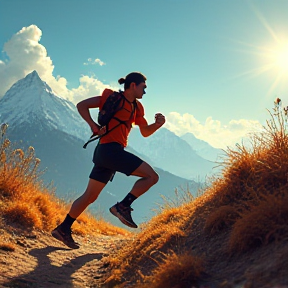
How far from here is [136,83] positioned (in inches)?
177

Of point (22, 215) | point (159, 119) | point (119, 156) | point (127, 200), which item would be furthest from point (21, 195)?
point (159, 119)

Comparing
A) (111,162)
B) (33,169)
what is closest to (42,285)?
(111,162)

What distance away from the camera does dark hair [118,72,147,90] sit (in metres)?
4.51

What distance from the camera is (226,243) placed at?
2818 mm

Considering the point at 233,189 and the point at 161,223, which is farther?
the point at 161,223

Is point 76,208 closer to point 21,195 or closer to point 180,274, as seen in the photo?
point 21,195

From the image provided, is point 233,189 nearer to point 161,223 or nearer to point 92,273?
point 161,223

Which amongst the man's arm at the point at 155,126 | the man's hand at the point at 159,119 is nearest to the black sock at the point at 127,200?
the man's arm at the point at 155,126

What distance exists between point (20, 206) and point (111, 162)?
241cm

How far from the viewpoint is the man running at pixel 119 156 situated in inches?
165

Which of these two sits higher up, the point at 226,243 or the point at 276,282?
the point at 226,243

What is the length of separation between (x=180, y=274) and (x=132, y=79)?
2.94 meters

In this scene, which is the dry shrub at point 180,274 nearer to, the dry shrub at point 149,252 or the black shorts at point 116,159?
the dry shrub at point 149,252

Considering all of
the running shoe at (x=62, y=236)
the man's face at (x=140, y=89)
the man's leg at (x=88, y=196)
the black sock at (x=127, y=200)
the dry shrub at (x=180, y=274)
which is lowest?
the running shoe at (x=62, y=236)
